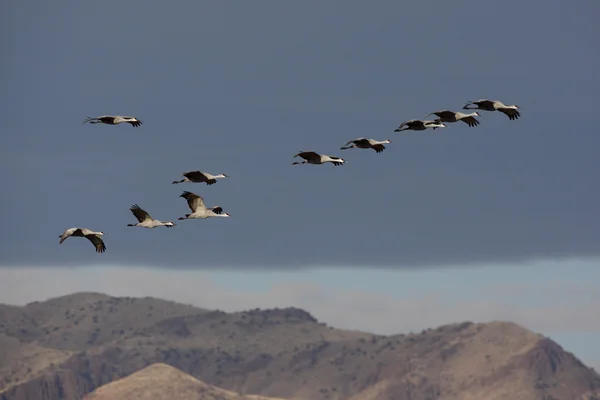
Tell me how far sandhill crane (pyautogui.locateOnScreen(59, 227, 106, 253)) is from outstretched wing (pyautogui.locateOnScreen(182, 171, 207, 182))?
8.92 m

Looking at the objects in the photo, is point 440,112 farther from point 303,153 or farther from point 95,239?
point 95,239

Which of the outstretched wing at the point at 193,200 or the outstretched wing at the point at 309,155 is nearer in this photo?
the outstretched wing at the point at 309,155

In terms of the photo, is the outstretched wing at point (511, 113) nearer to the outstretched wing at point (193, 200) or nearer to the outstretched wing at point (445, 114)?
the outstretched wing at point (445, 114)

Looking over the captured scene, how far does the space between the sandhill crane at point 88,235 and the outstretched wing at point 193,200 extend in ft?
27.7

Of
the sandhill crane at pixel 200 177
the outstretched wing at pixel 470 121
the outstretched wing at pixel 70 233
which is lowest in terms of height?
the outstretched wing at pixel 70 233

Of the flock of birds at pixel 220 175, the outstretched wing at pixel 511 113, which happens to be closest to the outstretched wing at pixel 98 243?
the flock of birds at pixel 220 175

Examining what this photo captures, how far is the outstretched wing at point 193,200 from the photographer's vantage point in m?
136

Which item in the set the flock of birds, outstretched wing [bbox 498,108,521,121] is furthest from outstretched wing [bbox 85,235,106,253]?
outstretched wing [bbox 498,108,521,121]

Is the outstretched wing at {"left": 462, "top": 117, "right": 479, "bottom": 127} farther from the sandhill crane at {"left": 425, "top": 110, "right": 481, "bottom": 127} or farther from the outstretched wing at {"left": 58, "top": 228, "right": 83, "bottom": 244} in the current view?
the outstretched wing at {"left": 58, "top": 228, "right": 83, "bottom": 244}

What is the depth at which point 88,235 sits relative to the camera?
13188cm

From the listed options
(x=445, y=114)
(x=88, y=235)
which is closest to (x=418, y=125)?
(x=445, y=114)

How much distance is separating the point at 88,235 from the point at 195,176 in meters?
10.6

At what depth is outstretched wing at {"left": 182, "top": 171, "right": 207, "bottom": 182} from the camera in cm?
13050

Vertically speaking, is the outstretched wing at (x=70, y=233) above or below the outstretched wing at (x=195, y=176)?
below
